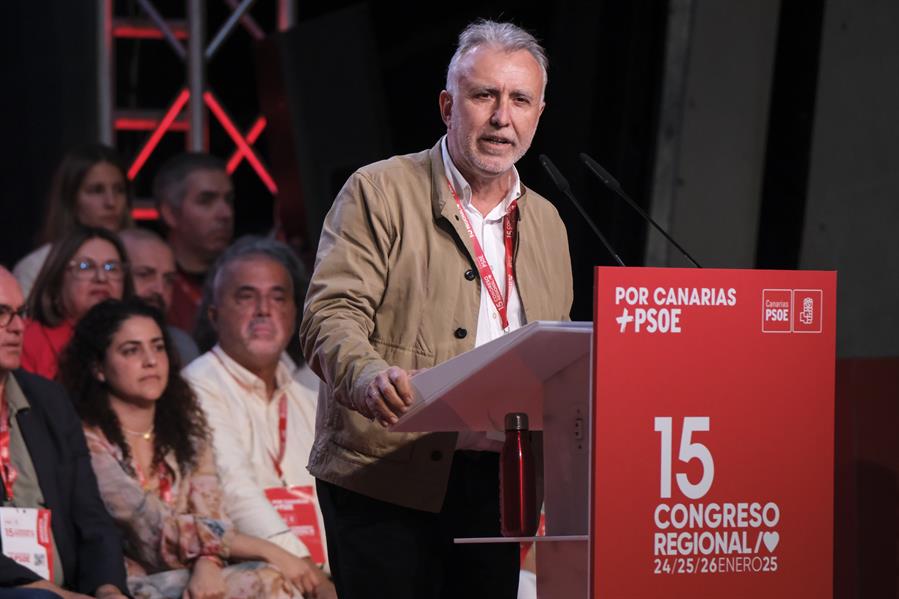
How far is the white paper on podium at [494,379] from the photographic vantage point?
1.88 meters

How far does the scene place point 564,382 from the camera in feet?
6.78

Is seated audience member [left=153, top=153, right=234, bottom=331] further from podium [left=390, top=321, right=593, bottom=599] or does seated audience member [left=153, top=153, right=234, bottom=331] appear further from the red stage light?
podium [left=390, top=321, right=593, bottom=599]

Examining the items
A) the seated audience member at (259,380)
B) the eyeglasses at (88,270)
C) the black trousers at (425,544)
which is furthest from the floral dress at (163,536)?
the black trousers at (425,544)

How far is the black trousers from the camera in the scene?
2.27 meters

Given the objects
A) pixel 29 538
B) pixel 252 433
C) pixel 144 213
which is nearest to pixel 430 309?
pixel 29 538

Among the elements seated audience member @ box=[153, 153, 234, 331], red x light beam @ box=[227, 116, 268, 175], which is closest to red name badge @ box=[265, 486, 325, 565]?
seated audience member @ box=[153, 153, 234, 331]

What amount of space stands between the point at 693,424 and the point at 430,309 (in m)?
0.56

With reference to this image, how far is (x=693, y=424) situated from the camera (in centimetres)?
189

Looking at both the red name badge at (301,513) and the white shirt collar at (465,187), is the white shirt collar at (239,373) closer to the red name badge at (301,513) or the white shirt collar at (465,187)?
the red name badge at (301,513)

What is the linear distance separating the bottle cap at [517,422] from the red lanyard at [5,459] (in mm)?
2343

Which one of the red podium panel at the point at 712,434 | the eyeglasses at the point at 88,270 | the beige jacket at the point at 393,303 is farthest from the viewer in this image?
the eyeglasses at the point at 88,270

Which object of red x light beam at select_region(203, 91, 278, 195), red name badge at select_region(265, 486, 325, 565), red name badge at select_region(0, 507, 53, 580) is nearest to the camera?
red name badge at select_region(0, 507, 53, 580)

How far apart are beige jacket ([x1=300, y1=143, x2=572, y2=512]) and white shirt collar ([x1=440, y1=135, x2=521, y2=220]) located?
3 cm

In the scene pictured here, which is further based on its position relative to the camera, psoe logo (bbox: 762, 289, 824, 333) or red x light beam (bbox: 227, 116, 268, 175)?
red x light beam (bbox: 227, 116, 268, 175)
